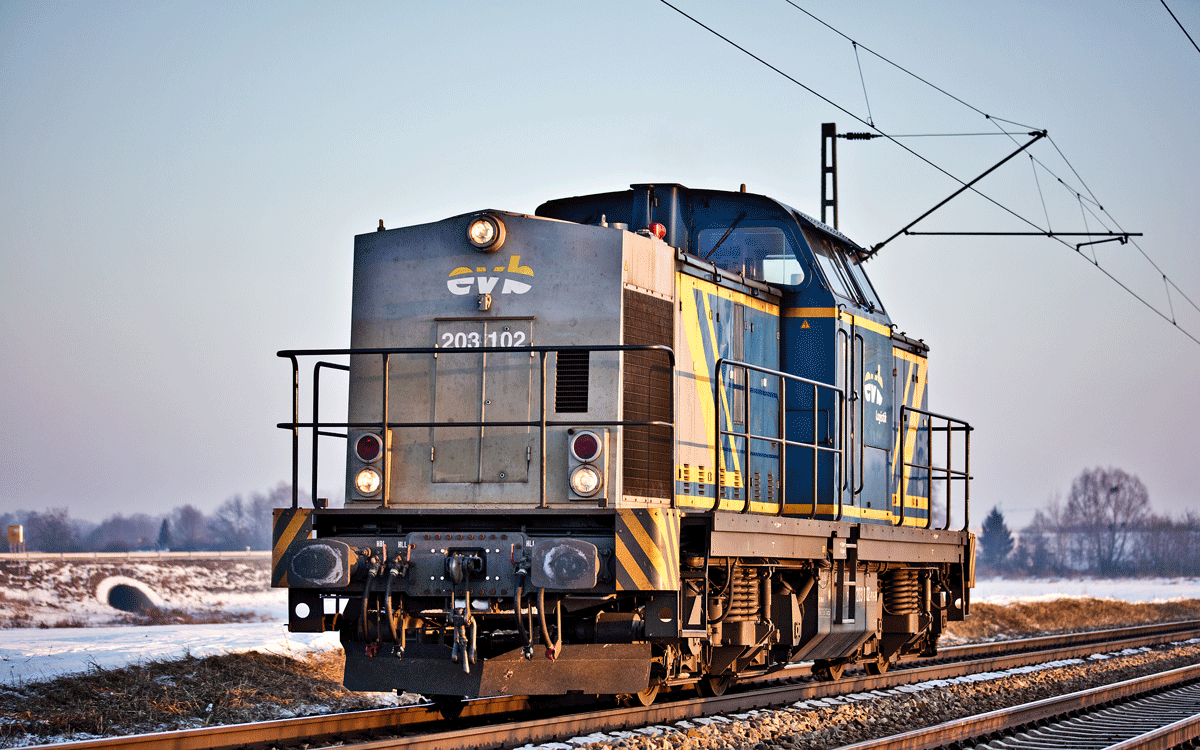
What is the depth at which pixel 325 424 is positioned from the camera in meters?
7.10

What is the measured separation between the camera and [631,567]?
6.46 metres

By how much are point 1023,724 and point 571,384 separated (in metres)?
4.07

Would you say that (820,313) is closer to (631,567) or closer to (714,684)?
(714,684)

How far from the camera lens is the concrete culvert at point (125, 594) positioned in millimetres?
35719

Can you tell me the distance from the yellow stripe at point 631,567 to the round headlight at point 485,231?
7.03ft

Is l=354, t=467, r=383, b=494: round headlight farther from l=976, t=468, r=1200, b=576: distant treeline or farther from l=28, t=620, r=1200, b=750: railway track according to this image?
l=976, t=468, r=1200, b=576: distant treeline

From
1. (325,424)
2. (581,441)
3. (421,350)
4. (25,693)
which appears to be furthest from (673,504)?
(25,693)

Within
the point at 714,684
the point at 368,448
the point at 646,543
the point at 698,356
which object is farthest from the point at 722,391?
the point at 368,448

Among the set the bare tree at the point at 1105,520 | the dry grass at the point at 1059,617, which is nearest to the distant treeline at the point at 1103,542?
the bare tree at the point at 1105,520

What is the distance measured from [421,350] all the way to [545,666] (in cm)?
199

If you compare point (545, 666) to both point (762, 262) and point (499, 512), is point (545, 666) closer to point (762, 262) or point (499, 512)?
point (499, 512)

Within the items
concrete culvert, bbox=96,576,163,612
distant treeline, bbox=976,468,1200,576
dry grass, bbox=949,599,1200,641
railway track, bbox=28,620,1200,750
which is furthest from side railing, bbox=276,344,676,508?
distant treeline, bbox=976,468,1200,576

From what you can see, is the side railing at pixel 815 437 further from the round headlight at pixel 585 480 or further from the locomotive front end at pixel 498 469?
the round headlight at pixel 585 480

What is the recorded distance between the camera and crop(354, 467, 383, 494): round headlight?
7.23 m
